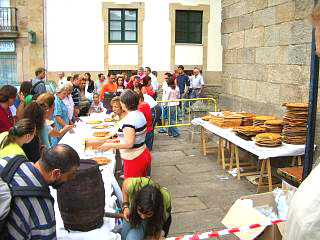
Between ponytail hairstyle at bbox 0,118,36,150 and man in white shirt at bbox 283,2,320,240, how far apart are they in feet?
8.28

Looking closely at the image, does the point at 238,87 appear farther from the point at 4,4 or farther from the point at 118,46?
the point at 4,4

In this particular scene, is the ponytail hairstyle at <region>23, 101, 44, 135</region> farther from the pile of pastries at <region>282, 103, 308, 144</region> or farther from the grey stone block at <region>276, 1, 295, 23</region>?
the grey stone block at <region>276, 1, 295, 23</region>

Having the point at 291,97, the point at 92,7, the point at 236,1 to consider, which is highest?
the point at 92,7

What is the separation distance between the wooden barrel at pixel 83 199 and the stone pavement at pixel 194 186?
2089mm

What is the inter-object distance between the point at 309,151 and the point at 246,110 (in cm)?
437

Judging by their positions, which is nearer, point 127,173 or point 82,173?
point 82,173

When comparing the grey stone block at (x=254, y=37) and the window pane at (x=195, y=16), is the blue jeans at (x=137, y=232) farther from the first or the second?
A: the window pane at (x=195, y=16)

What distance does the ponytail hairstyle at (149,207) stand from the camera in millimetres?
2864

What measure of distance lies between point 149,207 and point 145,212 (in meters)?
0.05

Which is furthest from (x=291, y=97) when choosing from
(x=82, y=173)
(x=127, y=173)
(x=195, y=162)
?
(x=82, y=173)

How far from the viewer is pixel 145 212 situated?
113 inches

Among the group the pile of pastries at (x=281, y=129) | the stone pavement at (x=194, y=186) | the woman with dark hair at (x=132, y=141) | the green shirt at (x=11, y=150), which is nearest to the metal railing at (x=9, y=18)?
the stone pavement at (x=194, y=186)

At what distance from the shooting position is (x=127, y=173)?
195 inches

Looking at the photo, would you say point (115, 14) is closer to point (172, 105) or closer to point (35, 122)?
point (172, 105)
